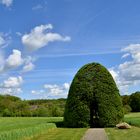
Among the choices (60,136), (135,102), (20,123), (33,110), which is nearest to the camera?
(60,136)

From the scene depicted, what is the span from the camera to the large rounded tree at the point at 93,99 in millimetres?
36125

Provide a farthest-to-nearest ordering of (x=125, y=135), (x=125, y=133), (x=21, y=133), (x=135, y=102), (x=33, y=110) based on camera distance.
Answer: (x=33, y=110) < (x=135, y=102) < (x=125, y=133) < (x=125, y=135) < (x=21, y=133)

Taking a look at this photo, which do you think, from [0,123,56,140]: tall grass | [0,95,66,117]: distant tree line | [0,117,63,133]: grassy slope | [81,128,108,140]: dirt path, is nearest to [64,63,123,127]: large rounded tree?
[0,117,63,133]: grassy slope

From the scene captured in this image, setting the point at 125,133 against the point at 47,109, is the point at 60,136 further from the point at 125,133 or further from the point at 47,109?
the point at 47,109

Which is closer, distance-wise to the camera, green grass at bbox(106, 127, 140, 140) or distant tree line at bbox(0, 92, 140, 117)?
green grass at bbox(106, 127, 140, 140)

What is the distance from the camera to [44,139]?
2364cm

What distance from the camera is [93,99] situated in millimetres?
36406

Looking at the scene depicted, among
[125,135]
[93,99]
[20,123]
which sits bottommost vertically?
[125,135]

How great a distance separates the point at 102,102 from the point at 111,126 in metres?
2.41

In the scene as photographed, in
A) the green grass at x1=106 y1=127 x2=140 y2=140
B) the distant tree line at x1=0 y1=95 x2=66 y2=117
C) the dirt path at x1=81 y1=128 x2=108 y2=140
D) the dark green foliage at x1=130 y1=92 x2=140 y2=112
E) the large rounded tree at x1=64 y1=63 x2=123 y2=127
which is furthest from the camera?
the dark green foliage at x1=130 y1=92 x2=140 y2=112

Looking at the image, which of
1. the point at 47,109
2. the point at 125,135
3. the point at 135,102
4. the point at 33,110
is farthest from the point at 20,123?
the point at 135,102

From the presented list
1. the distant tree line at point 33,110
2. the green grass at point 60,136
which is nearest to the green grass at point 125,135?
the green grass at point 60,136

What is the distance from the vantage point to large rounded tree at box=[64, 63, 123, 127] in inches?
1422

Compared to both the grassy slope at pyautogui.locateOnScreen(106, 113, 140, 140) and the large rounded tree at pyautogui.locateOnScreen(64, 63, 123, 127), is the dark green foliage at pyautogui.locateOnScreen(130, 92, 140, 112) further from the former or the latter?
the large rounded tree at pyautogui.locateOnScreen(64, 63, 123, 127)
